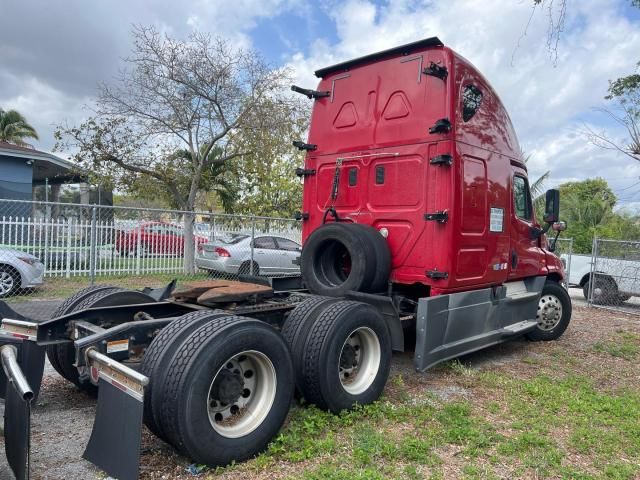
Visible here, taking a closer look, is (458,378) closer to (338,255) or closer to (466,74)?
(338,255)

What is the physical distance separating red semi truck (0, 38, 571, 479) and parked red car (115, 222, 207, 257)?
7.60 m

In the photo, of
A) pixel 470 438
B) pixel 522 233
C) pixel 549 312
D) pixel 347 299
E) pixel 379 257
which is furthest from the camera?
pixel 549 312

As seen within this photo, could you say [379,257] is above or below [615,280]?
above

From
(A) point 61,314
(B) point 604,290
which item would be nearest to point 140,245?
(A) point 61,314

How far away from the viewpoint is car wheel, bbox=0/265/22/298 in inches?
376

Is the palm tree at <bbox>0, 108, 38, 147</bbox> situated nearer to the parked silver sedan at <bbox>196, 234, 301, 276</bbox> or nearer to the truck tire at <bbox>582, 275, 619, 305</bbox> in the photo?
the parked silver sedan at <bbox>196, 234, 301, 276</bbox>

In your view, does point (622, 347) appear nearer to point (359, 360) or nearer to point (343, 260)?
point (343, 260)

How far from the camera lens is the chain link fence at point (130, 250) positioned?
1036 cm

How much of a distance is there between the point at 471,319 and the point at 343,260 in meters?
1.58

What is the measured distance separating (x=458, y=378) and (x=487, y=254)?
1.46 m

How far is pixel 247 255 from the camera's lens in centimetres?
1252

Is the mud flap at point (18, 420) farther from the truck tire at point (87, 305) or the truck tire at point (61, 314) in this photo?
the truck tire at point (61, 314)

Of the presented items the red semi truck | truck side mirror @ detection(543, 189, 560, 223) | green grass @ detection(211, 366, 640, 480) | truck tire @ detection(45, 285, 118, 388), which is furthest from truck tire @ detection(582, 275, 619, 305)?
truck tire @ detection(45, 285, 118, 388)

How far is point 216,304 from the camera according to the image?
4.25 m
